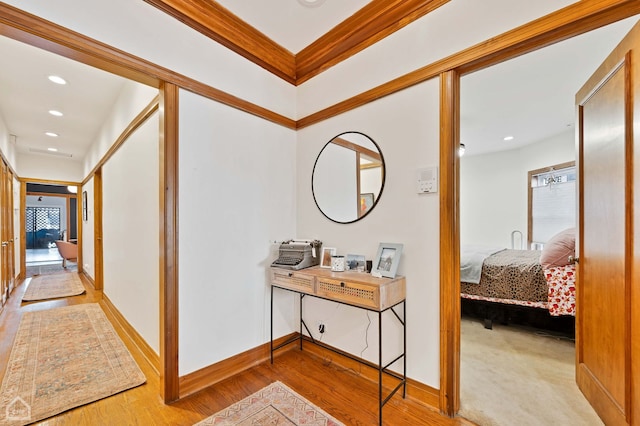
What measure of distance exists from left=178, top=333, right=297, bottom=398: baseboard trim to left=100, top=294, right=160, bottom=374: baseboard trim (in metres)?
0.41

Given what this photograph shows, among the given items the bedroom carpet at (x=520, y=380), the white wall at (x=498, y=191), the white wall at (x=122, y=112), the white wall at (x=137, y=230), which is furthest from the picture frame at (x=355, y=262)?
the white wall at (x=498, y=191)

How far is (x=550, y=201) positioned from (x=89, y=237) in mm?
8633

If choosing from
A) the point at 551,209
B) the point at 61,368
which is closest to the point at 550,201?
the point at 551,209

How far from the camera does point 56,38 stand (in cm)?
141

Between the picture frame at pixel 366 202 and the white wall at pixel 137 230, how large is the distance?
5.20 feet

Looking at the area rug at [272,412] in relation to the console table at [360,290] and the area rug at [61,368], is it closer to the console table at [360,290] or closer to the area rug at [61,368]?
the console table at [360,290]

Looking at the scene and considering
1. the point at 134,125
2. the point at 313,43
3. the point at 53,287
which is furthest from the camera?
the point at 53,287

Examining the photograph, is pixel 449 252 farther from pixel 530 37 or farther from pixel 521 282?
pixel 521 282

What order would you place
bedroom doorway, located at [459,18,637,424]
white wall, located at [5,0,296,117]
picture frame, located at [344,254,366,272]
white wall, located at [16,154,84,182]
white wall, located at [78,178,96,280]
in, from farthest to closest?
white wall, located at [16,154,84,182] < white wall, located at [78,178,96,280] < picture frame, located at [344,254,366,272] < bedroom doorway, located at [459,18,637,424] < white wall, located at [5,0,296,117]

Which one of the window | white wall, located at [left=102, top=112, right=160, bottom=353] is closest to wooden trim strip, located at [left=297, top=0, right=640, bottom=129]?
white wall, located at [left=102, top=112, right=160, bottom=353]

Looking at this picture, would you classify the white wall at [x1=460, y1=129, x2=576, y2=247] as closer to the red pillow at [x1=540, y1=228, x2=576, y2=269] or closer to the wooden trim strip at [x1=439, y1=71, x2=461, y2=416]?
the red pillow at [x1=540, y1=228, x2=576, y2=269]

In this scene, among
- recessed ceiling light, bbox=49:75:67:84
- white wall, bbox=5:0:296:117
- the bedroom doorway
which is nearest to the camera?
white wall, bbox=5:0:296:117

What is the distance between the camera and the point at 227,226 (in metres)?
2.15

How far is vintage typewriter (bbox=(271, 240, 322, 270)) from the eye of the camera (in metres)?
2.24
